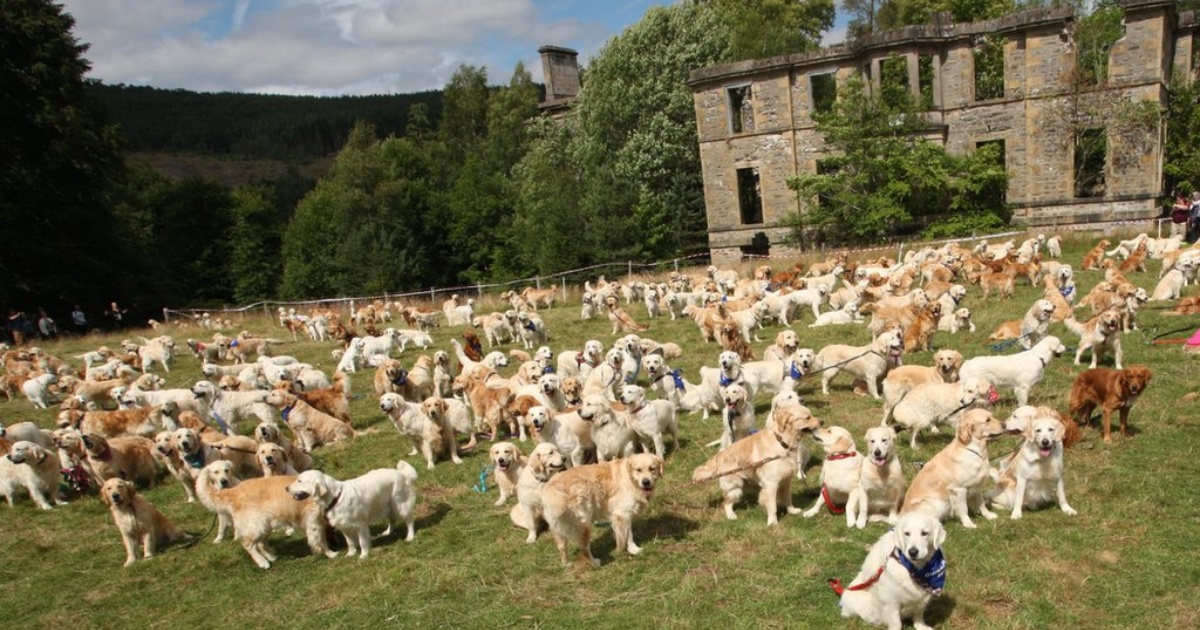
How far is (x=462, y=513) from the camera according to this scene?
8.19 metres

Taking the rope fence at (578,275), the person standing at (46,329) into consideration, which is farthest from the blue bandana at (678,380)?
the person standing at (46,329)

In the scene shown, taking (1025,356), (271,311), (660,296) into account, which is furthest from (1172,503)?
(271,311)

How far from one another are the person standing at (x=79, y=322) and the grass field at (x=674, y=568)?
27.6 metres

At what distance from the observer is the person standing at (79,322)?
32125 mm

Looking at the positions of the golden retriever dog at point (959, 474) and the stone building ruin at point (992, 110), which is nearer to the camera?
the golden retriever dog at point (959, 474)

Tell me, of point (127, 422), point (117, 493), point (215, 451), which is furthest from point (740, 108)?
point (117, 493)

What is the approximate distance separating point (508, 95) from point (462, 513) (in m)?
56.6

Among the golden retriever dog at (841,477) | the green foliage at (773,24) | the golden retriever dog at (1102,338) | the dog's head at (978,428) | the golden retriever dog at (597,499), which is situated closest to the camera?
the dog's head at (978,428)

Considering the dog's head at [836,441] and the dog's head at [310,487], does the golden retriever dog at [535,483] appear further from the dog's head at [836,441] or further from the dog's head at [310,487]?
the dog's head at [836,441]

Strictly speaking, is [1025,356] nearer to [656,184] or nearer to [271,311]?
[271,311]

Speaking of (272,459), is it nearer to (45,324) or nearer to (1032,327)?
(1032,327)

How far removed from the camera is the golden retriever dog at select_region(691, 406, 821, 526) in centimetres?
679

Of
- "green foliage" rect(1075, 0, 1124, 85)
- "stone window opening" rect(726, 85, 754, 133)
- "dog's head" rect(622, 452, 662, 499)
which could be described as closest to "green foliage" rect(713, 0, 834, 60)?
"stone window opening" rect(726, 85, 754, 133)

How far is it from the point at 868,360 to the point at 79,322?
1362 inches
